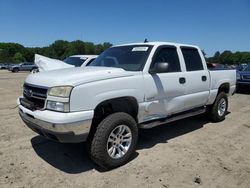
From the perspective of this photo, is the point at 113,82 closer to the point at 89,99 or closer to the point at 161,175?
the point at 89,99

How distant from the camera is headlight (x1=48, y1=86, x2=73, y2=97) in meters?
3.45

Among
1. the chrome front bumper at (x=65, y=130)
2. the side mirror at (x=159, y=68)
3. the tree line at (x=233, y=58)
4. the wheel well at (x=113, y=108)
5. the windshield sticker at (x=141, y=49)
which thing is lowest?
the chrome front bumper at (x=65, y=130)

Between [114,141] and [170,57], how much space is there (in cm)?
215

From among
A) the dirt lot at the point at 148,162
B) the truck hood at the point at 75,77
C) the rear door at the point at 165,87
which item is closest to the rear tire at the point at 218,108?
the dirt lot at the point at 148,162

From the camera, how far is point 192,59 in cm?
568

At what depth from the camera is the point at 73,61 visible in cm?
1272

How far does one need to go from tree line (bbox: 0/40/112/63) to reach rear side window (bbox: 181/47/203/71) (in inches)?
3749

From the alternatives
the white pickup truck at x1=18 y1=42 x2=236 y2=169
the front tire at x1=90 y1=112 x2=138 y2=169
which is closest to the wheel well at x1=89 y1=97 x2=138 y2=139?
the white pickup truck at x1=18 y1=42 x2=236 y2=169

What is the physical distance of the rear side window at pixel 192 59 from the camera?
5.47 m

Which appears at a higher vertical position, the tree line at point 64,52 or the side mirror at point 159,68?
the tree line at point 64,52

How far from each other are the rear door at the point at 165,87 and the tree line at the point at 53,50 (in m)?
95.8

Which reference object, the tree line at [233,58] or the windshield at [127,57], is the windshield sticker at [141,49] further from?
the tree line at [233,58]

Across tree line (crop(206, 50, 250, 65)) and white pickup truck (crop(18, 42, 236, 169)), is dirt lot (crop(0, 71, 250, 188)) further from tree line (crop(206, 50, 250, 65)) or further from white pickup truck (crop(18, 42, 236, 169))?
tree line (crop(206, 50, 250, 65))

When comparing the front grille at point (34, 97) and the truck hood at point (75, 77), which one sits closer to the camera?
the truck hood at point (75, 77)
